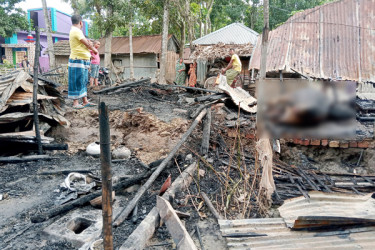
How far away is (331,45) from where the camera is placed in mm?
1406

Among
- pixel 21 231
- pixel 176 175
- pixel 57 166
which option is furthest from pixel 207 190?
pixel 57 166

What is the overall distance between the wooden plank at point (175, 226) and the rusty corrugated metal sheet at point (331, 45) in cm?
184

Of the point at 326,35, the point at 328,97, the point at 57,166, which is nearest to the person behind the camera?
the point at 328,97

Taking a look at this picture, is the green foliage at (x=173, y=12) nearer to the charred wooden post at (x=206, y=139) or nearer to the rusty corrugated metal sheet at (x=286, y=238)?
the charred wooden post at (x=206, y=139)

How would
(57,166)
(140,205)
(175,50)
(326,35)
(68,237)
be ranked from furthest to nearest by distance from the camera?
(175,50)
(57,166)
(140,205)
(68,237)
(326,35)

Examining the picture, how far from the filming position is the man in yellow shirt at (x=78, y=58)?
4.63 metres

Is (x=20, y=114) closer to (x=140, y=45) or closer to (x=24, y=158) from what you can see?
(x=24, y=158)

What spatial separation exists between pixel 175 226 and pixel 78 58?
3.46 m

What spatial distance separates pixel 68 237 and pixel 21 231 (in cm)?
53

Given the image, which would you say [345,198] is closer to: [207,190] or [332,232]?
[332,232]

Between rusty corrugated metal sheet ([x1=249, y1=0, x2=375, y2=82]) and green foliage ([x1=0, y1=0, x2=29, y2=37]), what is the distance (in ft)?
64.2

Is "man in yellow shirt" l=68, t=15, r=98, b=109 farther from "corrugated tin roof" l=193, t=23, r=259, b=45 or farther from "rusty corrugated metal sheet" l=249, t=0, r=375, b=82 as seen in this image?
"corrugated tin roof" l=193, t=23, r=259, b=45

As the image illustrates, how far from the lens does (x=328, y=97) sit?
2.69 ft

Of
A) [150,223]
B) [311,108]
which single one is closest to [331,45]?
[311,108]
